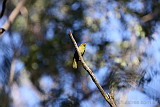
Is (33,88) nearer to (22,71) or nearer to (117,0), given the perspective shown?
(22,71)

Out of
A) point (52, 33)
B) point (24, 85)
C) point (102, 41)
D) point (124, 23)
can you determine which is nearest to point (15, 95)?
point (24, 85)

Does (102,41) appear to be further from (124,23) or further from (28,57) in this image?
(28,57)

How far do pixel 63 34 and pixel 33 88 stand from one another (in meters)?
2.23

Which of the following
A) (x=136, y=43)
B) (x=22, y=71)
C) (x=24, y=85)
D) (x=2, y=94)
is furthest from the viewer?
(x=24, y=85)

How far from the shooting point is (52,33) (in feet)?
30.4

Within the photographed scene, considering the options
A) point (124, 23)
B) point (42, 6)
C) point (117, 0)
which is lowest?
point (124, 23)

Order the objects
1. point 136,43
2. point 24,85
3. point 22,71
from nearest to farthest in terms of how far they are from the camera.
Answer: point 136,43
point 22,71
point 24,85

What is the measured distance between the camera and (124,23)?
8156 mm

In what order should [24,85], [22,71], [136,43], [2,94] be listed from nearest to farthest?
1. [136,43]
2. [2,94]
3. [22,71]
4. [24,85]

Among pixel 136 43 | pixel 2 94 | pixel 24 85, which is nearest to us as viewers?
pixel 136 43

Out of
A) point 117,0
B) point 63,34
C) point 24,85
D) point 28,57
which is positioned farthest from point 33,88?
point 117,0

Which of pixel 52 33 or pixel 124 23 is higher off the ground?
pixel 52 33

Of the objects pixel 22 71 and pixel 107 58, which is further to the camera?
pixel 22 71

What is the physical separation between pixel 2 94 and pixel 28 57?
1.08m
